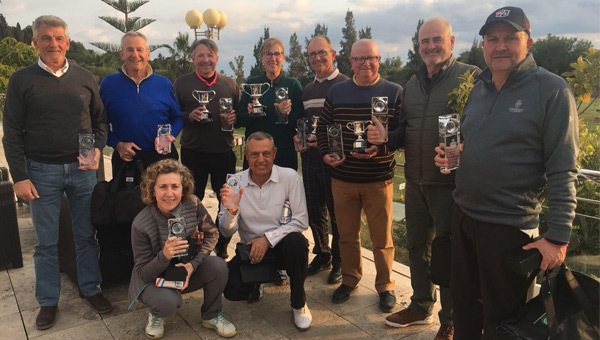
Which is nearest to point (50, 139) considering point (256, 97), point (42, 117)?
point (42, 117)

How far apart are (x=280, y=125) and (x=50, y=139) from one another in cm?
189

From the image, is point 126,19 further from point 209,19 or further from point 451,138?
point 451,138

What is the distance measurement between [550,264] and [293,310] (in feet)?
6.00

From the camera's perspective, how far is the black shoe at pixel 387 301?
3.47m

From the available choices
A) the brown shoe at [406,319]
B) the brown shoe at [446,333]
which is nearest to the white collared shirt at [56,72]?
the brown shoe at [406,319]

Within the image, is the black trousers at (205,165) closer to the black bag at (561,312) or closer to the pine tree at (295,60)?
the black bag at (561,312)

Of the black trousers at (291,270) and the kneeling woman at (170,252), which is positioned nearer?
the kneeling woman at (170,252)

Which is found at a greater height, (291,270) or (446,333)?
(291,270)

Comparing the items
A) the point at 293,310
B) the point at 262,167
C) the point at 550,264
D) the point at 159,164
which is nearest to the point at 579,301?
the point at 550,264

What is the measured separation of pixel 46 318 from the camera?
10.8ft

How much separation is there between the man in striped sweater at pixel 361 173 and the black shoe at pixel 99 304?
5.82 ft

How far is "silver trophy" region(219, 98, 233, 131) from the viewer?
409 centimetres

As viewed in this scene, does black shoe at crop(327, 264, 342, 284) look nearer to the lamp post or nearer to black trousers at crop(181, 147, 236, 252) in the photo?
black trousers at crop(181, 147, 236, 252)

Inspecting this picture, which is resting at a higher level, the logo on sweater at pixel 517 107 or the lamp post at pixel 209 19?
the lamp post at pixel 209 19
